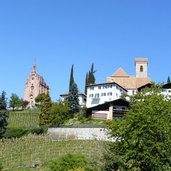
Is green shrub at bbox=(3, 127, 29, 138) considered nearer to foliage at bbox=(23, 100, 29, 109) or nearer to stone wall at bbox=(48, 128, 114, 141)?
stone wall at bbox=(48, 128, 114, 141)

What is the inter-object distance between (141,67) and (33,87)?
35.3 meters

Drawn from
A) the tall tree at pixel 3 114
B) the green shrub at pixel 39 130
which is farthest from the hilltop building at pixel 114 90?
the tall tree at pixel 3 114

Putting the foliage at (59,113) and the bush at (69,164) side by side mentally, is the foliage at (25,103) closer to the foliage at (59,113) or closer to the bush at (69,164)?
the foliage at (59,113)

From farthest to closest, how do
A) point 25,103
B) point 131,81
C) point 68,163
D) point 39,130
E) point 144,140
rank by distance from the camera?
point 25,103 < point 131,81 < point 39,130 < point 68,163 < point 144,140

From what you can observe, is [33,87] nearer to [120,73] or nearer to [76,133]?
[120,73]

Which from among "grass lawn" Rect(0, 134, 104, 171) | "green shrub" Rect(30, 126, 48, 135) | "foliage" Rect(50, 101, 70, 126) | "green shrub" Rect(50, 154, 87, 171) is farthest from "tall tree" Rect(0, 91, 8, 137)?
"green shrub" Rect(50, 154, 87, 171)

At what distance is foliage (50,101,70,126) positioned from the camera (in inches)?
2945

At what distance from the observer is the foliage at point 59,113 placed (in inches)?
2945

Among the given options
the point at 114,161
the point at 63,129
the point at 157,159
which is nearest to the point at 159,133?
the point at 157,159

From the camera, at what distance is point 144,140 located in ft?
98.5

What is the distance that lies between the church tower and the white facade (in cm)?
1510

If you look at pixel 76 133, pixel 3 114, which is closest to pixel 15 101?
pixel 3 114

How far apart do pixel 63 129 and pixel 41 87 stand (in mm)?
67132

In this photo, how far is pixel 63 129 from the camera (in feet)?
212
